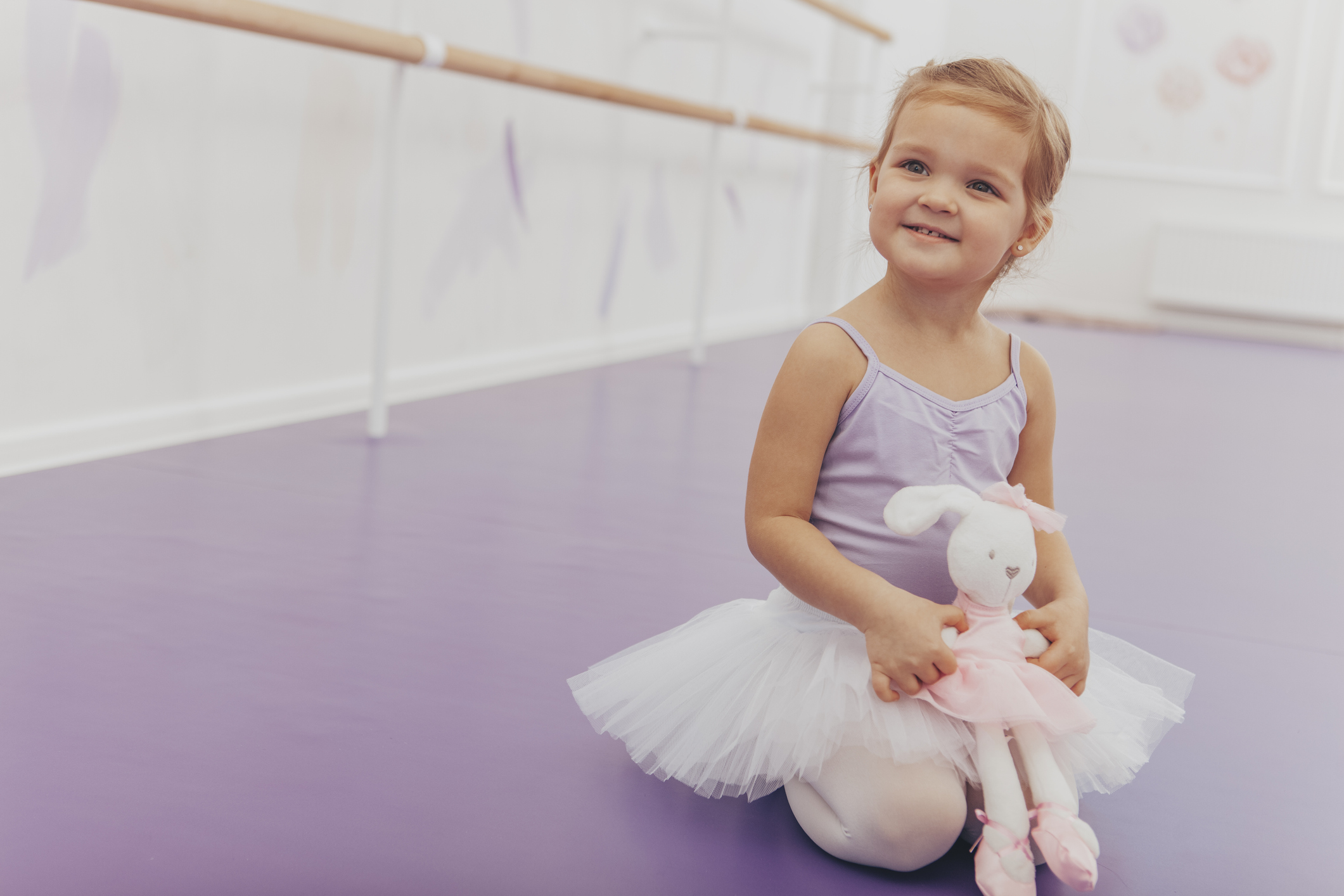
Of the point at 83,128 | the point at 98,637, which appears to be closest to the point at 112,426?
the point at 83,128

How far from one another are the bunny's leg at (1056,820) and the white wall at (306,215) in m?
1.24

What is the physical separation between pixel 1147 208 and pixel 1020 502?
532 cm

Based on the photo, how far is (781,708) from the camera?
0.83 meters

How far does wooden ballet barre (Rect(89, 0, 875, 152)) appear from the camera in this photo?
140 cm

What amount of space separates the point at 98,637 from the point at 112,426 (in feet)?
2.35

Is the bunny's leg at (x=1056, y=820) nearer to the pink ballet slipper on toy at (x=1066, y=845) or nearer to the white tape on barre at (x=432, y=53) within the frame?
the pink ballet slipper on toy at (x=1066, y=845)

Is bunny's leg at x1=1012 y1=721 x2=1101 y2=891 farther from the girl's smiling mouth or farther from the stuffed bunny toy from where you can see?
the girl's smiling mouth

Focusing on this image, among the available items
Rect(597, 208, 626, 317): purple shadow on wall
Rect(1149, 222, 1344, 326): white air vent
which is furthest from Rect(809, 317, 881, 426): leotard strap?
Rect(1149, 222, 1344, 326): white air vent

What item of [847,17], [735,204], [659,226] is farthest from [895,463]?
[735,204]

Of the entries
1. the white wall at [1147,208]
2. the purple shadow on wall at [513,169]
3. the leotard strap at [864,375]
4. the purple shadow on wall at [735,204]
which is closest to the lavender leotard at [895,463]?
the leotard strap at [864,375]

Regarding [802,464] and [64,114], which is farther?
[64,114]

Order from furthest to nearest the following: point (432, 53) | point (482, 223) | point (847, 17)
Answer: point (847, 17) < point (482, 223) < point (432, 53)

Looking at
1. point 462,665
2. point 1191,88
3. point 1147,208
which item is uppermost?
point 1191,88

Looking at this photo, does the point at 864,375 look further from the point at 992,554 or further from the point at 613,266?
the point at 613,266
